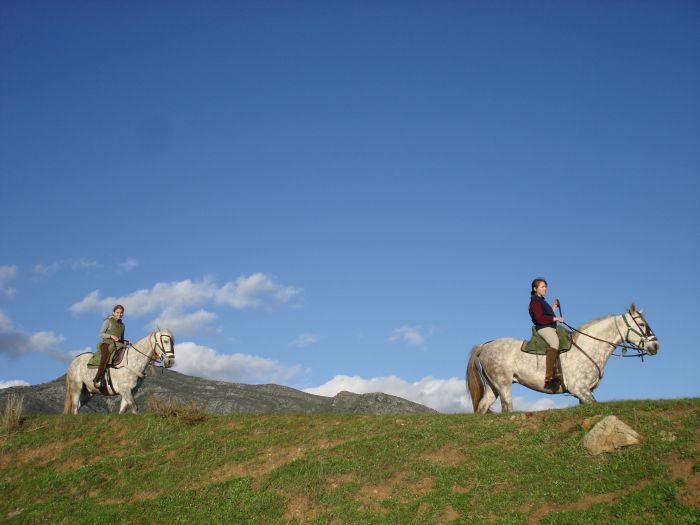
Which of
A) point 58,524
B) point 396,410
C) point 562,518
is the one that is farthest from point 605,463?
point 396,410

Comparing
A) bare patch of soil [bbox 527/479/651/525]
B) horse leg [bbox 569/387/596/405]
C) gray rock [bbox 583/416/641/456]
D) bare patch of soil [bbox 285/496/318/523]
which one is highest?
horse leg [bbox 569/387/596/405]

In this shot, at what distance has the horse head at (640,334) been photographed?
19.2 m

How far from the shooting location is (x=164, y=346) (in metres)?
23.9

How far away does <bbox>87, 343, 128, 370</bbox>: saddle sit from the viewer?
23.9 metres

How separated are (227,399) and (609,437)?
3916 centimetres

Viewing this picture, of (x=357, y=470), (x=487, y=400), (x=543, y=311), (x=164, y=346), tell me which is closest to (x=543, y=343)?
(x=543, y=311)

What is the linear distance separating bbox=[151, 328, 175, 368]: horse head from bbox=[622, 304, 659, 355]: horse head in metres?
16.0

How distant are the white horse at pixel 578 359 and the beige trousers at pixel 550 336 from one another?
45cm

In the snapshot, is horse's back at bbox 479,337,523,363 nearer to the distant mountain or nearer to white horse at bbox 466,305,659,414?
white horse at bbox 466,305,659,414

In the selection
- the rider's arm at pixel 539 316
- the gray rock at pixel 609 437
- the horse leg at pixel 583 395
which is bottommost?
the gray rock at pixel 609 437

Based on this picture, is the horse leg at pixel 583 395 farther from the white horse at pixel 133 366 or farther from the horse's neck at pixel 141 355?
the horse's neck at pixel 141 355

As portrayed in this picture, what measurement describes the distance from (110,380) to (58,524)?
27.7 feet

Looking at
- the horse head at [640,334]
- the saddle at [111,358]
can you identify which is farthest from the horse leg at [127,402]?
the horse head at [640,334]

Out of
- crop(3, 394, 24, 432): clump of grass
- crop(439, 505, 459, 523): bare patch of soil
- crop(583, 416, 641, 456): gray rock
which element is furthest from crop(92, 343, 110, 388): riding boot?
crop(583, 416, 641, 456): gray rock
